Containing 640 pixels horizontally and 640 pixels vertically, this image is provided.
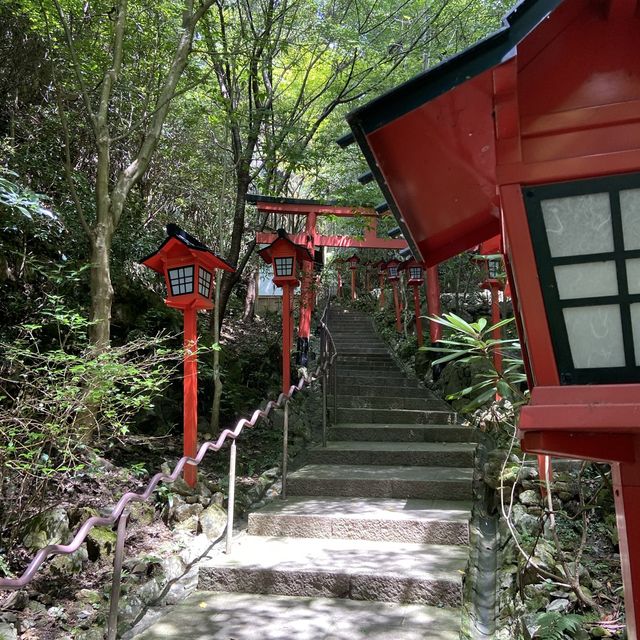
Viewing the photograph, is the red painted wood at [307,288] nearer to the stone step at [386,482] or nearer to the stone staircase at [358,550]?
the stone staircase at [358,550]

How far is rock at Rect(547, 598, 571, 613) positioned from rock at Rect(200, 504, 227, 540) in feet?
9.03

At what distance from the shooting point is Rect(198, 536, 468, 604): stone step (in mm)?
3369

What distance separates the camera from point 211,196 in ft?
35.4

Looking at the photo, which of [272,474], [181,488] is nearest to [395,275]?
[272,474]

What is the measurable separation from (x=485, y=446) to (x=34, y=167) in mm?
6992

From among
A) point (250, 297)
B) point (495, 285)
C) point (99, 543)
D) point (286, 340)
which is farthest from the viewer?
point (250, 297)

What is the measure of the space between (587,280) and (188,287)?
4358 millimetres

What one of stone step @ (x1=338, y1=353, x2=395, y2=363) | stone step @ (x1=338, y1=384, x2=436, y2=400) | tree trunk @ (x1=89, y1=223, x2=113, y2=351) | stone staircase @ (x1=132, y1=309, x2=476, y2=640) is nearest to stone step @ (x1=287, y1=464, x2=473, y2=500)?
stone staircase @ (x1=132, y1=309, x2=476, y2=640)

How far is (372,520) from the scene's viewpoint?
430 cm

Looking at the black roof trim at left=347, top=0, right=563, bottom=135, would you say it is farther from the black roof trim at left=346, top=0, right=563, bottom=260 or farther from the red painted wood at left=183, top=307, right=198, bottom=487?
the red painted wood at left=183, top=307, right=198, bottom=487

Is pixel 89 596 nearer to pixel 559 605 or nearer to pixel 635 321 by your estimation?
pixel 559 605

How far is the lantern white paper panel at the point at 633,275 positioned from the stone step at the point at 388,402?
665 cm

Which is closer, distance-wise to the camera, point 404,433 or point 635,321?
point 635,321

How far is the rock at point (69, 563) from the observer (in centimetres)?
355
